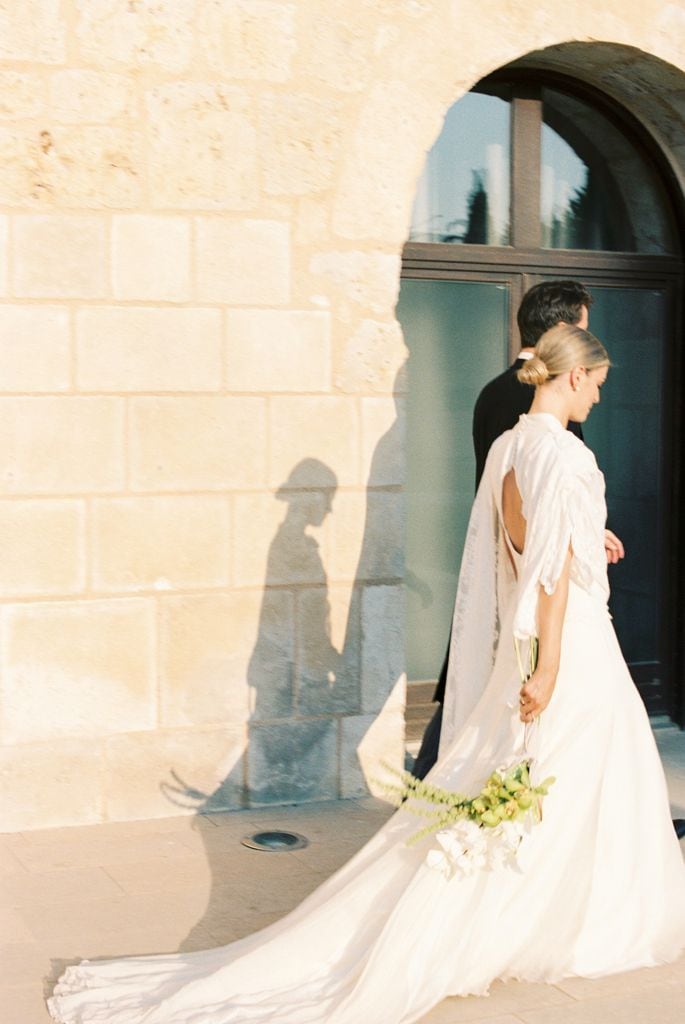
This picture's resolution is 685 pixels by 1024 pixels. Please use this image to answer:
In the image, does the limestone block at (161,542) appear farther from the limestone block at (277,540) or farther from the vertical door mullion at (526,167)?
the vertical door mullion at (526,167)

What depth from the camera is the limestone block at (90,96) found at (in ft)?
18.5

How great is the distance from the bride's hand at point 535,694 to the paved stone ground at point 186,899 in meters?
0.79

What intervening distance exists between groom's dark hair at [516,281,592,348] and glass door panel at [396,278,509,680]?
189 cm

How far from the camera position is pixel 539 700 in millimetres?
3965

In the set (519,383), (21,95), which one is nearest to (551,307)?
(519,383)

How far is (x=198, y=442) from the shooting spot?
19.4ft

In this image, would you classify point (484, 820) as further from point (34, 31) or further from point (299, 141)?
point (34, 31)

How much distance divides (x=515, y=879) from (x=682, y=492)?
4.16 metres

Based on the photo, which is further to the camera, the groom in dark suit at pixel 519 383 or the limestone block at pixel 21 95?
the limestone block at pixel 21 95

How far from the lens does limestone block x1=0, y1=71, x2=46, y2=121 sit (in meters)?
5.55

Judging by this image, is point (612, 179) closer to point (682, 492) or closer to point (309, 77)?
point (682, 492)

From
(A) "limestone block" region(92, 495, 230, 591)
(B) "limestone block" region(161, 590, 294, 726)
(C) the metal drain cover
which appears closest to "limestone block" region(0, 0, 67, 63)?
(A) "limestone block" region(92, 495, 230, 591)

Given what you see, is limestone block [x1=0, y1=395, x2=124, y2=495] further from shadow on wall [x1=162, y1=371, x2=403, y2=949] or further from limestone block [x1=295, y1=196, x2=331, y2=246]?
limestone block [x1=295, y1=196, x2=331, y2=246]

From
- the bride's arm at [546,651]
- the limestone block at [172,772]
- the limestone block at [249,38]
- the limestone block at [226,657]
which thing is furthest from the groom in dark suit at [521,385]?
the limestone block at [249,38]
